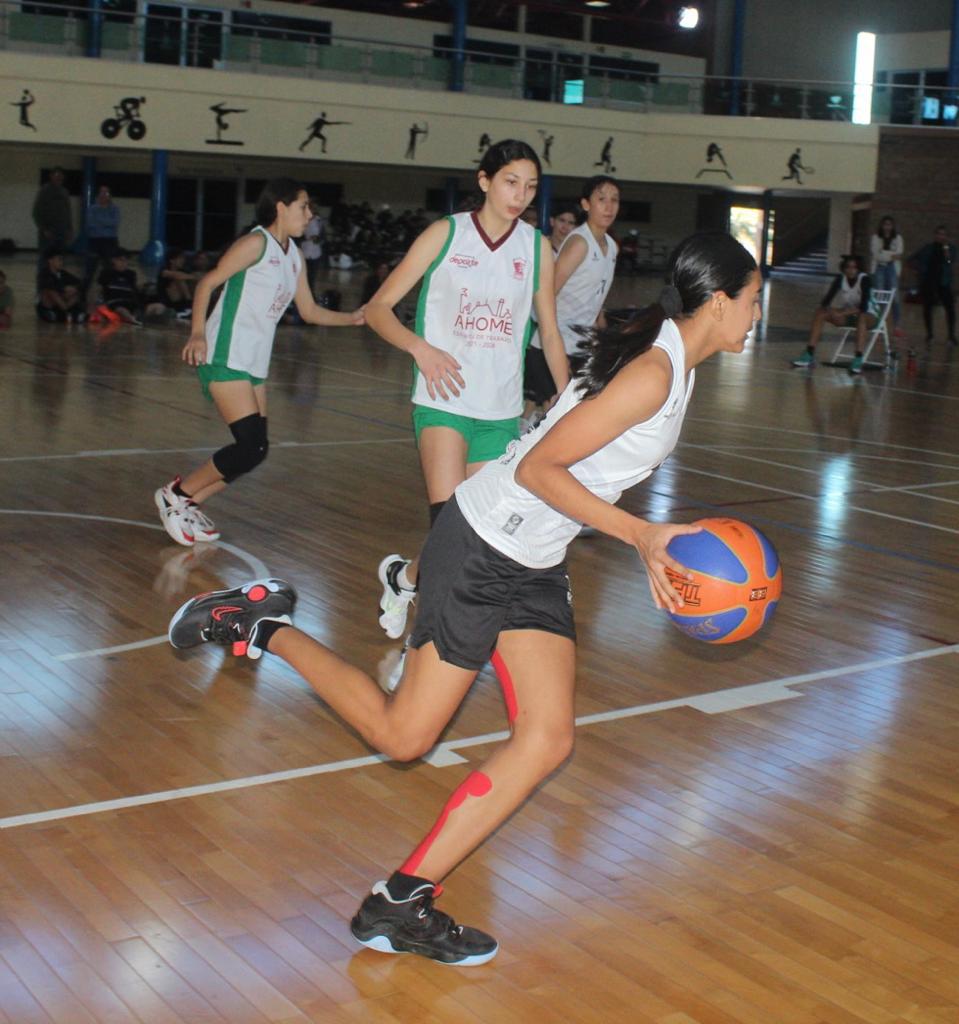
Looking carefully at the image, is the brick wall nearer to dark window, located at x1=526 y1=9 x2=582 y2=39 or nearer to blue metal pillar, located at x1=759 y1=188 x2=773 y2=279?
blue metal pillar, located at x1=759 y1=188 x2=773 y2=279

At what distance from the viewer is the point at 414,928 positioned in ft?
9.56

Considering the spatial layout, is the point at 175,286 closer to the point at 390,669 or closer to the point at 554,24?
the point at 390,669

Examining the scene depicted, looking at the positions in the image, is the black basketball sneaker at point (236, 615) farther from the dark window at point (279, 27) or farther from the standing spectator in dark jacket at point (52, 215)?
the dark window at point (279, 27)

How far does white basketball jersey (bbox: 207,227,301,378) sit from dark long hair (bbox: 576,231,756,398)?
3.72 m

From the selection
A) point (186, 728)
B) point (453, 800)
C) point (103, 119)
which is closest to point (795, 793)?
point (453, 800)

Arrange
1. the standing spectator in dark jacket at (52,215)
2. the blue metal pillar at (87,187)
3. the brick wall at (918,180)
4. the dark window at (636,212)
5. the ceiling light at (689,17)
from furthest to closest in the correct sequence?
the dark window at (636,212)
the ceiling light at (689,17)
the brick wall at (918,180)
the blue metal pillar at (87,187)
the standing spectator in dark jacket at (52,215)

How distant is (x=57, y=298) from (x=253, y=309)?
1120 centimetres

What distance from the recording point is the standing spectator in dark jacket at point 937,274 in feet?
59.2

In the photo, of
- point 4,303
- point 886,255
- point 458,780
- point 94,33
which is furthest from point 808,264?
point 458,780

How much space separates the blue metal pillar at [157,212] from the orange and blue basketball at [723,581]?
2100cm

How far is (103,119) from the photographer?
22.0 metres

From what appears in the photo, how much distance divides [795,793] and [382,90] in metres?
22.4

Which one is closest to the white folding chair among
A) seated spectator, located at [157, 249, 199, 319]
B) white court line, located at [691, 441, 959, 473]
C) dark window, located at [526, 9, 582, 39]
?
white court line, located at [691, 441, 959, 473]

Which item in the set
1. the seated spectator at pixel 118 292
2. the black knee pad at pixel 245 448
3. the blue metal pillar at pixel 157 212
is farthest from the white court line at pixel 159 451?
the blue metal pillar at pixel 157 212
